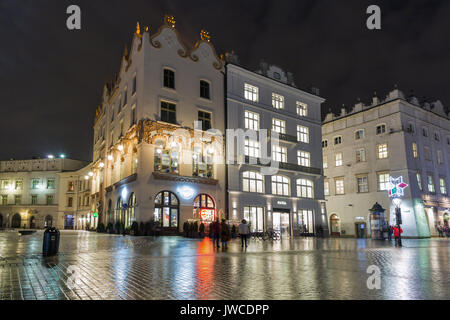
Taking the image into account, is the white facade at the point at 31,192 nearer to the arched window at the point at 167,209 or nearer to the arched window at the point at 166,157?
the arched window at the point at 167,209

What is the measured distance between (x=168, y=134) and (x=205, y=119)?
4.98 m

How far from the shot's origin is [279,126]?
40438 millimetres

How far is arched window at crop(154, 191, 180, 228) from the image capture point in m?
30.4

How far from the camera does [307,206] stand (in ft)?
134

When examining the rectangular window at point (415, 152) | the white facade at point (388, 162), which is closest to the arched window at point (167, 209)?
the white facade at point (388, 162)

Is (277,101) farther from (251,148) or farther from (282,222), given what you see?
(282,222)

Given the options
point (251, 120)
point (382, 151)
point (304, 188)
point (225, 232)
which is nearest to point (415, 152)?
point (382, 151)

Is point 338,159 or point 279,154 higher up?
point 338,159

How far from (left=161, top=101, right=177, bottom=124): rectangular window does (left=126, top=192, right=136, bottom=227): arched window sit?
7.51 metres

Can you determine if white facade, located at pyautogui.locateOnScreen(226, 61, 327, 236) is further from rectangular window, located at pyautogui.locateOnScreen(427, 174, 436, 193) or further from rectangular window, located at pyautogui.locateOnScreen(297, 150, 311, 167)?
rectangular window, located at pyautogui.locateOnScreen(427, 174, 436, 193)

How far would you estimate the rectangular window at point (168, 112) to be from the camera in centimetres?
3219

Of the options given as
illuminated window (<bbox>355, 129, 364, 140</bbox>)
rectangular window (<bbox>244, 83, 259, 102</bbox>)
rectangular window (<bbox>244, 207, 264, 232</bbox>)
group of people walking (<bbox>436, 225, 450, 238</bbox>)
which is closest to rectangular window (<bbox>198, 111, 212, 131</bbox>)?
rectangular window (<bbox>244, 83, 259, 102</bbox>)

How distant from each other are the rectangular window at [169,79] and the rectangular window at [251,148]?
9459 millimetres
